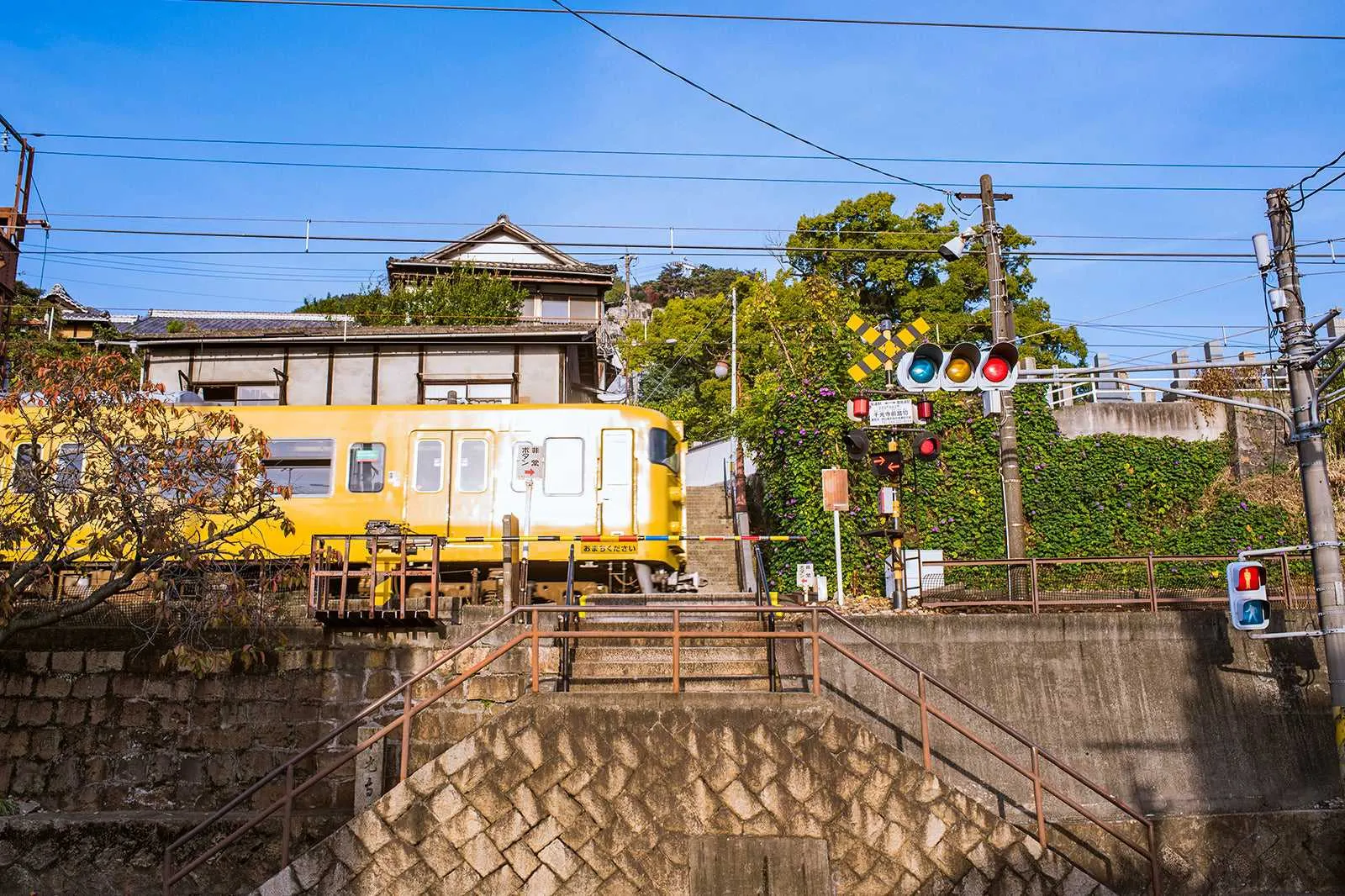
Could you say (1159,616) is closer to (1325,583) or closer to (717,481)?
(1325,583)

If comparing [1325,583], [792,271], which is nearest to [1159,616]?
[1325,583]

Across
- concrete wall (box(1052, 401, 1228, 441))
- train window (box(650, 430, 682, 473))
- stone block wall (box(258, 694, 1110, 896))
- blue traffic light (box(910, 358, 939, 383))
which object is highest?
concrete wall (box(1052, 401, 1228, 441))

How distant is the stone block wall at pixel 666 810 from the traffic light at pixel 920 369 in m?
3.32

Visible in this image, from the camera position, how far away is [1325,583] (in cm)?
994

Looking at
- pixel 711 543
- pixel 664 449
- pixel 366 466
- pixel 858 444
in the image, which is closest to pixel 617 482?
pixel 664 449

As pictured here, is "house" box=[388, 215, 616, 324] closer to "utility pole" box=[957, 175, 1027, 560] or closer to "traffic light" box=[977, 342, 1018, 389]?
"utility pole" box=[957, 175, 1027, 560]

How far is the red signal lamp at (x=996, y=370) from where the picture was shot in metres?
10.1

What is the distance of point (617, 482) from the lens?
15117mm

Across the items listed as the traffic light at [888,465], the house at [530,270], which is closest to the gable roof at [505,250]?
the house at [530,270]

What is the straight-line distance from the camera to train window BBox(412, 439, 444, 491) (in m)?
15.2

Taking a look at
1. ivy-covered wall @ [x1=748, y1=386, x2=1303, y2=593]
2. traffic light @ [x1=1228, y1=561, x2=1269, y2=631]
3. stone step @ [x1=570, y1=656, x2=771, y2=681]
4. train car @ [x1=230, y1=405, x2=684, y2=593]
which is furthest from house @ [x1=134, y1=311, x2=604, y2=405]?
traffic light @ [x1=1228, y1=561, x2=1269, y2=631]

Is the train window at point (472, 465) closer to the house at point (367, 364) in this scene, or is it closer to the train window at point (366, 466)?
the train window at point (366, 466)

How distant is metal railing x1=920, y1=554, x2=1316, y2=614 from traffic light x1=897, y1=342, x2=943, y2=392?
→ 3.97 m

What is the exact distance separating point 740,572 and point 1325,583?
985cm
